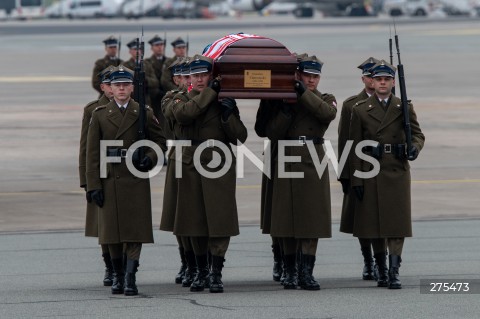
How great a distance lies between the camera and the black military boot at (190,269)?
10.3 metres

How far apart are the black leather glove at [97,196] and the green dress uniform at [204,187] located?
0.64 metres

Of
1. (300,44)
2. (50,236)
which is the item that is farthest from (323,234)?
(300,44)

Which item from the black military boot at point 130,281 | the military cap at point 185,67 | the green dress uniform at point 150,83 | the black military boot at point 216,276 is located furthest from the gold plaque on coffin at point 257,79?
the green dress uniform at point 150,83

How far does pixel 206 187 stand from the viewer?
10.1 metres

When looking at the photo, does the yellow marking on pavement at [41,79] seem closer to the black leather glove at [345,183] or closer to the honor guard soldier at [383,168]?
the black leather glove at [345,183]

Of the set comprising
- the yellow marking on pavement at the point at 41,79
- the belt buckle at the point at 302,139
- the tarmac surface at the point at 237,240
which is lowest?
the yellow marking on pavement at the point at 41,79

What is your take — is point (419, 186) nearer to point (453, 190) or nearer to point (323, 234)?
point (453, 190)

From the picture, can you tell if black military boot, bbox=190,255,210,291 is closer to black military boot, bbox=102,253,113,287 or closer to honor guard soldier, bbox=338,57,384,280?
black military boot, bbox=102,253,113,287

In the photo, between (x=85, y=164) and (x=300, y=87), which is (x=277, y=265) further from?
(x=85, y=164)

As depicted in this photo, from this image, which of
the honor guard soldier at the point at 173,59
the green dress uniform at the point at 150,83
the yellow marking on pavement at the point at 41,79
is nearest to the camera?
the honor guard soldier at the point at 173,59

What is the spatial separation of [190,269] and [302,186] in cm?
118

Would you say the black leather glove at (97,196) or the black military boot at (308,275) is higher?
the black leather glove at (97,196)

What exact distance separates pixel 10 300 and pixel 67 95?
69.8 feet

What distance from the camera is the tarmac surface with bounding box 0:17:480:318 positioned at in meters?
9.19
